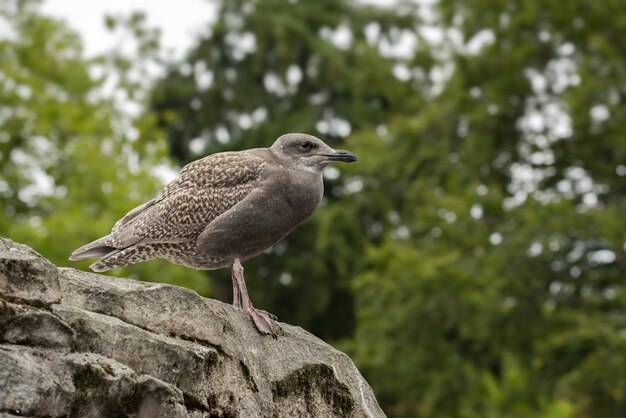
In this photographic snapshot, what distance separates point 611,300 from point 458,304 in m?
2.63

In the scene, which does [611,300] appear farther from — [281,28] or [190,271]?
[281,28]

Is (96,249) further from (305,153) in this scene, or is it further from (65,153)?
(65,153)

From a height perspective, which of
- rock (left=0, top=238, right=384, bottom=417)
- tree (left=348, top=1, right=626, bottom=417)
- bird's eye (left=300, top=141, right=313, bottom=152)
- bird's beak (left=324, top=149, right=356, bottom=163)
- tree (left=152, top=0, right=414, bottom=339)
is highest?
tree (left=152, top=0, right=414, bottom=339)

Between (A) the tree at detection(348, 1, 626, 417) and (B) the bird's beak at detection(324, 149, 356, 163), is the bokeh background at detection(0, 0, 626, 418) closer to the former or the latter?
(A) the tree at detection(348, 1, 626, 417)

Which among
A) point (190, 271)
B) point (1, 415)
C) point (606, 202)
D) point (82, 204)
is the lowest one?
point (1, 415)

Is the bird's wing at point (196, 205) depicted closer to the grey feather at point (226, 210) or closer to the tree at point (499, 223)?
the grey feather at point (226, 210)

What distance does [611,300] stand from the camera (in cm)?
1955

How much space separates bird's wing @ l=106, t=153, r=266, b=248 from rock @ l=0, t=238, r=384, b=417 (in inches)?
32.6

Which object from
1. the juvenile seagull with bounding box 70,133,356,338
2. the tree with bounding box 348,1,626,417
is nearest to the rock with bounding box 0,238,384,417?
the juvenile seagull with bounding box 70,133,356,338

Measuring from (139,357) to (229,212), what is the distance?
182 centimetres

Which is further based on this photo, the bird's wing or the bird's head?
the bird's head

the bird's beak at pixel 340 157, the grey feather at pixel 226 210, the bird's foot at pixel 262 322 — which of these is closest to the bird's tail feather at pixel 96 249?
the grey feather at pixel 226 210

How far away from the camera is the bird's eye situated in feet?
26.4

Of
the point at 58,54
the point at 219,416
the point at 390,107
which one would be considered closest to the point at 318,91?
the point at 390,107
